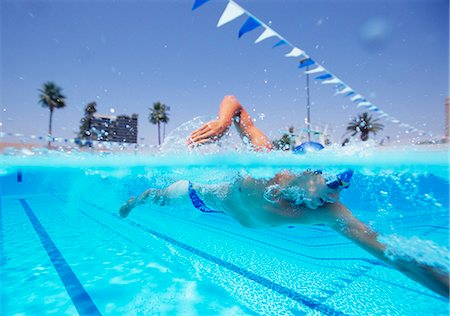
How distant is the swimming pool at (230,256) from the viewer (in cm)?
359

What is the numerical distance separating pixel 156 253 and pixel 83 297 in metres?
1.85

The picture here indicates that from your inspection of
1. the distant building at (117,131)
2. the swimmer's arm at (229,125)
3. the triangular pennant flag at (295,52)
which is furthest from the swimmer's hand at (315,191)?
the distant building at (117,131)

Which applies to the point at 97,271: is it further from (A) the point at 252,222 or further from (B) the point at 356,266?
(B) the point at 356,266

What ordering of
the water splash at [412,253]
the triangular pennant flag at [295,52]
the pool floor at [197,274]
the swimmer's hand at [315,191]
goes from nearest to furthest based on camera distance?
the water splash at [412,253], the swimmer's hand at [315,191], the pool floor at [197,274], the triangular pennant flag at [295,52]

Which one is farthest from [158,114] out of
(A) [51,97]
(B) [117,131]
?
(B) [117,131]

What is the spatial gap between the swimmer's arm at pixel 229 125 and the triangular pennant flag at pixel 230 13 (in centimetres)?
158

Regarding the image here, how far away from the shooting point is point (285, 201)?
3.37 meters

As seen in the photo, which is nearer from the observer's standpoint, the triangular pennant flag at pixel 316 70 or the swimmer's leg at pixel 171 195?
the swimmer's leg at pixel 171 195

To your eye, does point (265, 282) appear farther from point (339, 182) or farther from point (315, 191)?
point (339, 182)

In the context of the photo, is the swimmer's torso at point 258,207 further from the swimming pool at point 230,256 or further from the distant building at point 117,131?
the distant building at point 117,131

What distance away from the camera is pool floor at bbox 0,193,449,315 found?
3559 millimetres

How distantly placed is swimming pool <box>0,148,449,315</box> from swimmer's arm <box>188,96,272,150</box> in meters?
0.61

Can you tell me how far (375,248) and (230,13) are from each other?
4021 mm

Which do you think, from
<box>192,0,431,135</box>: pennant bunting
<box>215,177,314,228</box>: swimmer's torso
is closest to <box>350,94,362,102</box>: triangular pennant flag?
<box>192,0,431,135</box>: pennant bunting
